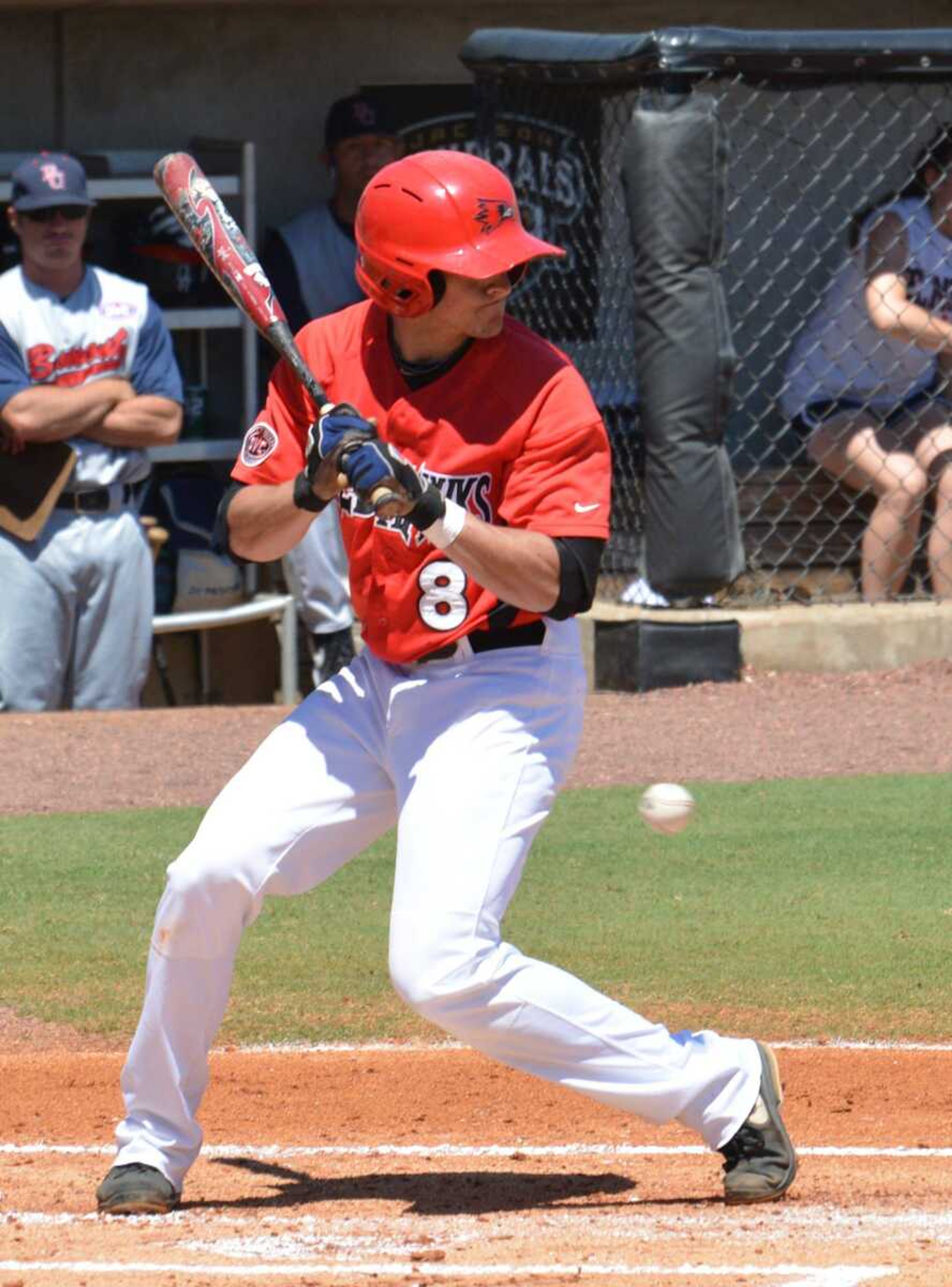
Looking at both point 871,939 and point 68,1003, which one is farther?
point 871,939

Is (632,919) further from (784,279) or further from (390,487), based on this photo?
(784,279)

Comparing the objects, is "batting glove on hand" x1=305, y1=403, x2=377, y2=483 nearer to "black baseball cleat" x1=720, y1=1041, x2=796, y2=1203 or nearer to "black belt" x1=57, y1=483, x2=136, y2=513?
"black baseball cleat" x1=720, y1=1041, x2=796, y2=1203

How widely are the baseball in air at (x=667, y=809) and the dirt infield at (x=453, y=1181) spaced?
59 centimetres

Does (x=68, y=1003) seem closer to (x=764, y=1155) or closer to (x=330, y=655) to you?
(x=764, y=1155)

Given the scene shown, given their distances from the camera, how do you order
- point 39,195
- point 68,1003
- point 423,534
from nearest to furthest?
point 423,534 < point 68,1003 < point 39,195

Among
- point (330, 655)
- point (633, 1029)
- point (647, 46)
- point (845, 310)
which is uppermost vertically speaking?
point (647, 46)

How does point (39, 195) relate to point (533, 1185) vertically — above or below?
above

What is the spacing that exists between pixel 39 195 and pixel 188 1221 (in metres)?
5.20

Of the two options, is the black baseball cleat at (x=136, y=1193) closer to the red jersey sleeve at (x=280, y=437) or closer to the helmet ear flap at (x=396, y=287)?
the red jersey sleeve at (x=280, y=437)

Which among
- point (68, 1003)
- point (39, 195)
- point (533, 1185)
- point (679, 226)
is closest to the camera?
point (533, 1185)

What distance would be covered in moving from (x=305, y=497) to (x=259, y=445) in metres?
0.29

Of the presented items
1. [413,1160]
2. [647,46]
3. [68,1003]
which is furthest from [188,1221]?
[647,46]

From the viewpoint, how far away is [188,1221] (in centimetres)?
395

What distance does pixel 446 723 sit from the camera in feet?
A: 13.0
